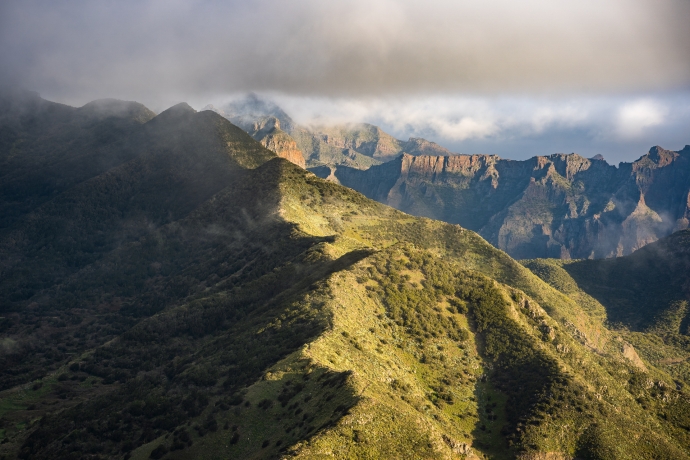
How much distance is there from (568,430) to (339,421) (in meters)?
46.8

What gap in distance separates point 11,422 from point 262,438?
221 ft

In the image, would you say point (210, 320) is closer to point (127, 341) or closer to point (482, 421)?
point (127, 341)

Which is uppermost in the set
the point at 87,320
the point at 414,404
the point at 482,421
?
the point at 414,404

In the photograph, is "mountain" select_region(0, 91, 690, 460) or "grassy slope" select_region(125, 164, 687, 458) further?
"mountain" select_region(0, 91, 690, 460)

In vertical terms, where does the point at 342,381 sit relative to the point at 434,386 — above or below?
above

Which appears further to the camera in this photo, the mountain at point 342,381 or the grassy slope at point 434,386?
the mountain at point 342,381

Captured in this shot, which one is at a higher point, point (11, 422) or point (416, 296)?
point (416, 296)

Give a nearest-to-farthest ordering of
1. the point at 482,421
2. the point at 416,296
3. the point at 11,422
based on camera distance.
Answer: the point at 482,421 → the point at 11,422 → the point at 416,296

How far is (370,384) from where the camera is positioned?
76.9 m

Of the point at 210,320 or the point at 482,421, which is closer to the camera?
the point at 482,421

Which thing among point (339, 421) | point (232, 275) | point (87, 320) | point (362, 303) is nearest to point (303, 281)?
point (362, 303)

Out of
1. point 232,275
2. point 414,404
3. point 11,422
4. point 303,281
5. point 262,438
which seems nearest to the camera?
point 262,438

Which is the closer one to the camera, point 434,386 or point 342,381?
point 342,381

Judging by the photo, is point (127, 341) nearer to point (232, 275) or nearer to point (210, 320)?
point (210, 320)
